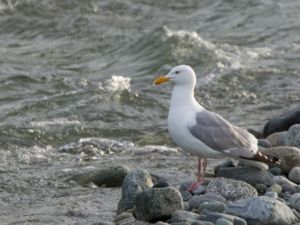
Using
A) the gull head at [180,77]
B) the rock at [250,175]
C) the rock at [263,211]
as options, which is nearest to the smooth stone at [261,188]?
the rock at [250,175]

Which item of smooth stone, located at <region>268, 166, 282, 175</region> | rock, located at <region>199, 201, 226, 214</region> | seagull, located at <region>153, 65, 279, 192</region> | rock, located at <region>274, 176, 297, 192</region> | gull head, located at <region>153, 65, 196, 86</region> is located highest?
gull head, located at <region>153, 65, 196, 86</region>

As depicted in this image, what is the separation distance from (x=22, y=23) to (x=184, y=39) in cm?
358

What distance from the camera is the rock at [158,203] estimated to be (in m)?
6.71

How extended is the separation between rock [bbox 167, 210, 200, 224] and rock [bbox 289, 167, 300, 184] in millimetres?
1542

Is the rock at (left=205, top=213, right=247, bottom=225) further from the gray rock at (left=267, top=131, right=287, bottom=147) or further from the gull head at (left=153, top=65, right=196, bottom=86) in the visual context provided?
the gray rock at (left=267, top=131, right=287, bottom=147)

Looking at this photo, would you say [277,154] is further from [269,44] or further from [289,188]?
[269,44]

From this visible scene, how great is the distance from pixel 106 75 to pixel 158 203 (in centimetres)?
746

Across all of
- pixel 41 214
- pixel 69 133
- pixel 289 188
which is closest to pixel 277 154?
pixel 289 188

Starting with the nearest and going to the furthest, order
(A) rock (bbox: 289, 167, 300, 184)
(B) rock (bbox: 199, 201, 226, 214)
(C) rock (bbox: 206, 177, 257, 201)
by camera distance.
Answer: (B) rock (bbox: 199, 201, 226, 214) < (C) rock (bbox: 206, 177, 257, 201) < (A) rock (bbox: 289, 167, 300, 184)

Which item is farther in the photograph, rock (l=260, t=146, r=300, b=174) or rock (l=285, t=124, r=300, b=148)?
rock (l=285, t=124, r=300, b=148)

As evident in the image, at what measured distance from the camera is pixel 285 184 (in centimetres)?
752

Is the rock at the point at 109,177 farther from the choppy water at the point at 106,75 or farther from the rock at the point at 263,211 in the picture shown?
the rock at the point at 263,211

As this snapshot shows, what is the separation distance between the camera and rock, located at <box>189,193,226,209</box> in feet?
22.8

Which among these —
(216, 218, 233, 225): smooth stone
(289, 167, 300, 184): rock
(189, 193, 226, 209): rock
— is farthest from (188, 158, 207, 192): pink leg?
(216, 218, 233, 225): smooth stone
